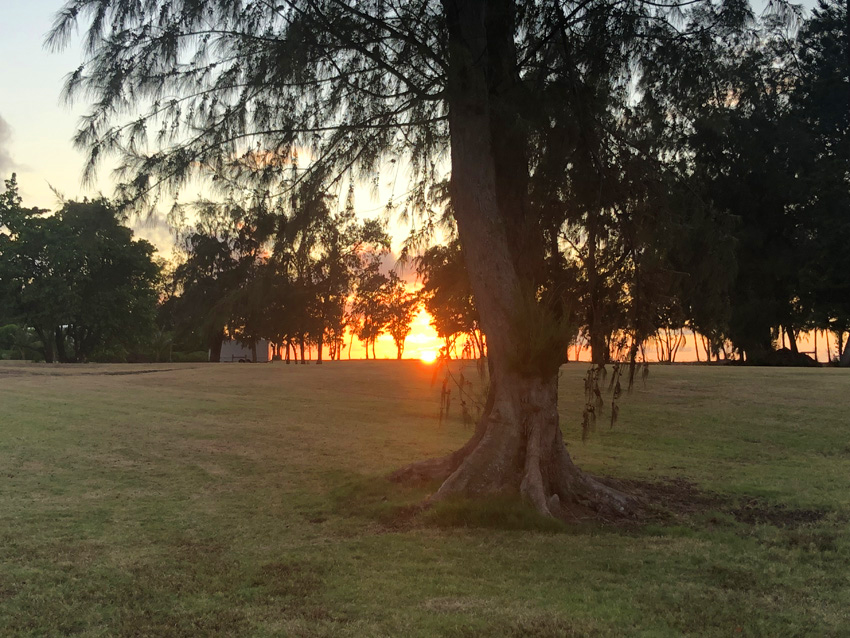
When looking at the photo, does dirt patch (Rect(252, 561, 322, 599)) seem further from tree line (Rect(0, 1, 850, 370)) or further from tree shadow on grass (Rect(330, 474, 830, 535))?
tree line (Rect(0, 1, 850, 370))

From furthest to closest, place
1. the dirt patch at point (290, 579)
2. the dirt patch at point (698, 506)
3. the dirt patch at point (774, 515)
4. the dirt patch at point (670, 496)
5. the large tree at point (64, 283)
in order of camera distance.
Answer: the large tree at point (64, 283)
the dirt patch at point (670, 496)
the dirt patch at point (698, 506)
the dirt patch at point (774, 515)
the dirt patch at point (290, 579)

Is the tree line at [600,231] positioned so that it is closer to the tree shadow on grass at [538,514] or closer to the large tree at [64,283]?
the tree shadow on grass at [538,514]

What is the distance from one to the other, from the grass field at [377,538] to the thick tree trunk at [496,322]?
70cm

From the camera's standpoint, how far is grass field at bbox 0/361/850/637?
4.39 meters

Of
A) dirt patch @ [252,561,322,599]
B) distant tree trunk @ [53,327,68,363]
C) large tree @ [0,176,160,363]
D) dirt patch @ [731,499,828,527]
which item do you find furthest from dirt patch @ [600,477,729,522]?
distant tree trunk @ [53,327,68,363]

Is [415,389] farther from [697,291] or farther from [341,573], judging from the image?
[341,573]

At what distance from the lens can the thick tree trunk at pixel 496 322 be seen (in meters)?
7.71

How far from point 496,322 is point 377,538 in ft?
8.92

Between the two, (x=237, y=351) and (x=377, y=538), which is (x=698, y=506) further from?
(x=237, y=351)

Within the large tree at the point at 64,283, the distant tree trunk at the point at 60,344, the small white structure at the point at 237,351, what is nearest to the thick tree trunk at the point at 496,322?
the large tree at the point at 64,283

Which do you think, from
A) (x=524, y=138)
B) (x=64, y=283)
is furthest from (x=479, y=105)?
(x=64, y=283)

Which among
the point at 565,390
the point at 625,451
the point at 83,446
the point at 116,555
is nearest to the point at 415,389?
the point at 565,390

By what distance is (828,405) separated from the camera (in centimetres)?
1642

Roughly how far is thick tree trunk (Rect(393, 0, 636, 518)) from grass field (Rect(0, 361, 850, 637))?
0.70m
